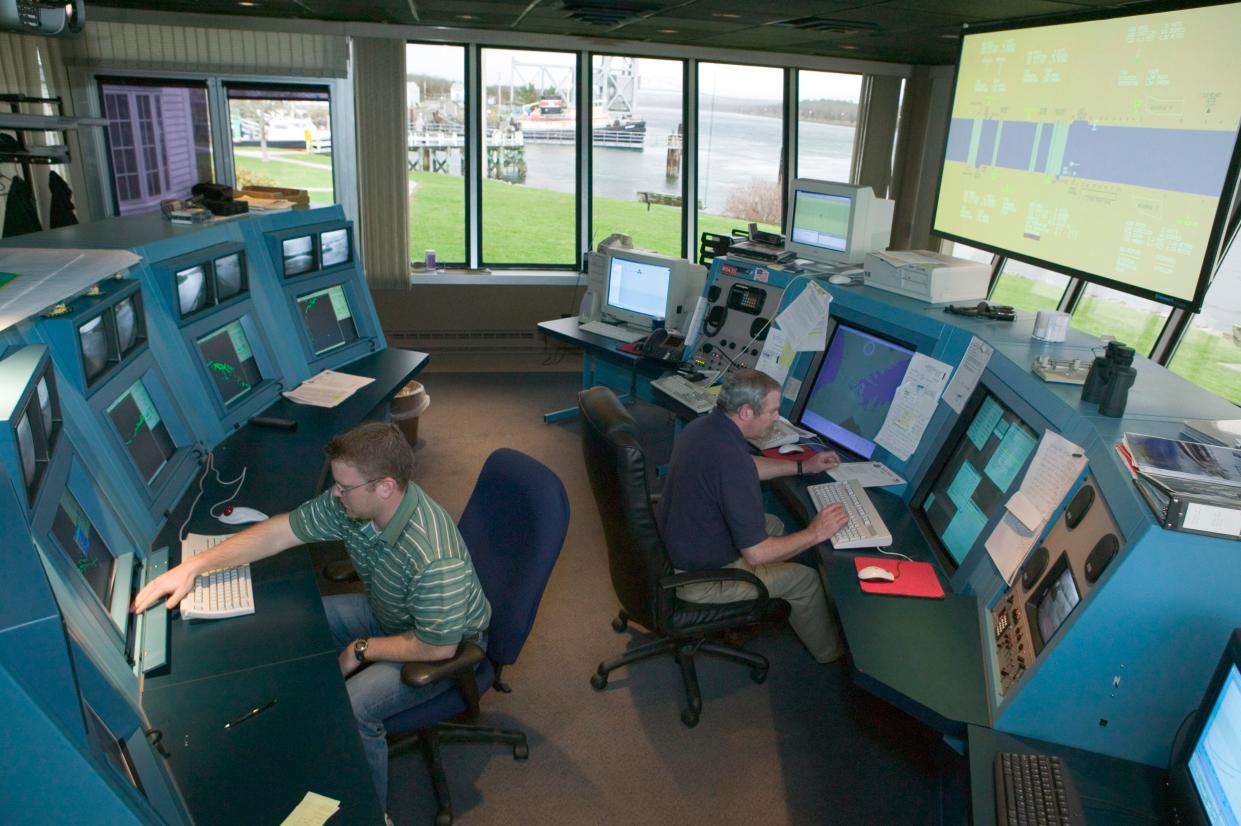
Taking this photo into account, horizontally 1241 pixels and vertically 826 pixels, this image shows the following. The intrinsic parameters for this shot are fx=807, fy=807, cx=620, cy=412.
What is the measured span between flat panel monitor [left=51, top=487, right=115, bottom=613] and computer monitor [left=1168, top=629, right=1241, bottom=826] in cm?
225

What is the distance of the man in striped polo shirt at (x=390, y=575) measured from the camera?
6.53ft

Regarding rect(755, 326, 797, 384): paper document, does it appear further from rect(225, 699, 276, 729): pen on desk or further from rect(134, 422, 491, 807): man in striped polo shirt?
rect(225, 699, 276, 729): pen on desk

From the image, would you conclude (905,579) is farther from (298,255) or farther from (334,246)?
(334,246)

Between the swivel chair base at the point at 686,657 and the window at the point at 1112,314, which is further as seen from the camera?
the window at the point at 1112,314

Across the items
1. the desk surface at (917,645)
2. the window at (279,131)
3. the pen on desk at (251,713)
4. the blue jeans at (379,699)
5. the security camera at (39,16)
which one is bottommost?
the blue jeans at (379,699)

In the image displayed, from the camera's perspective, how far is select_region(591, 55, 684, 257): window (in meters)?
6.86

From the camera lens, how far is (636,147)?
282 inches

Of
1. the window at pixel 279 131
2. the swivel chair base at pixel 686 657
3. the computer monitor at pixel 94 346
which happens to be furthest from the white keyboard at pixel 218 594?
the window at pixel 279 131

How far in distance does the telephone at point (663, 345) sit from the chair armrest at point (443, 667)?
8.64 feet

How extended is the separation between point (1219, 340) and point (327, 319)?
18.2ft

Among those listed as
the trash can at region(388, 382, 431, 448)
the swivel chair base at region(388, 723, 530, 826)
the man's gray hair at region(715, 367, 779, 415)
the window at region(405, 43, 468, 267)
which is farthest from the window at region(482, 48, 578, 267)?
the swivel chair base at region(388, 723, 530, 826)

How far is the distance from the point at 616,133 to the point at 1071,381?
214 inches

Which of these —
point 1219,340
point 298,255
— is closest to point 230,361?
point 298,255

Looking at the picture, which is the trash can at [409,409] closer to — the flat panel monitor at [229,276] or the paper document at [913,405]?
the flat panel monitor at [229,276]
